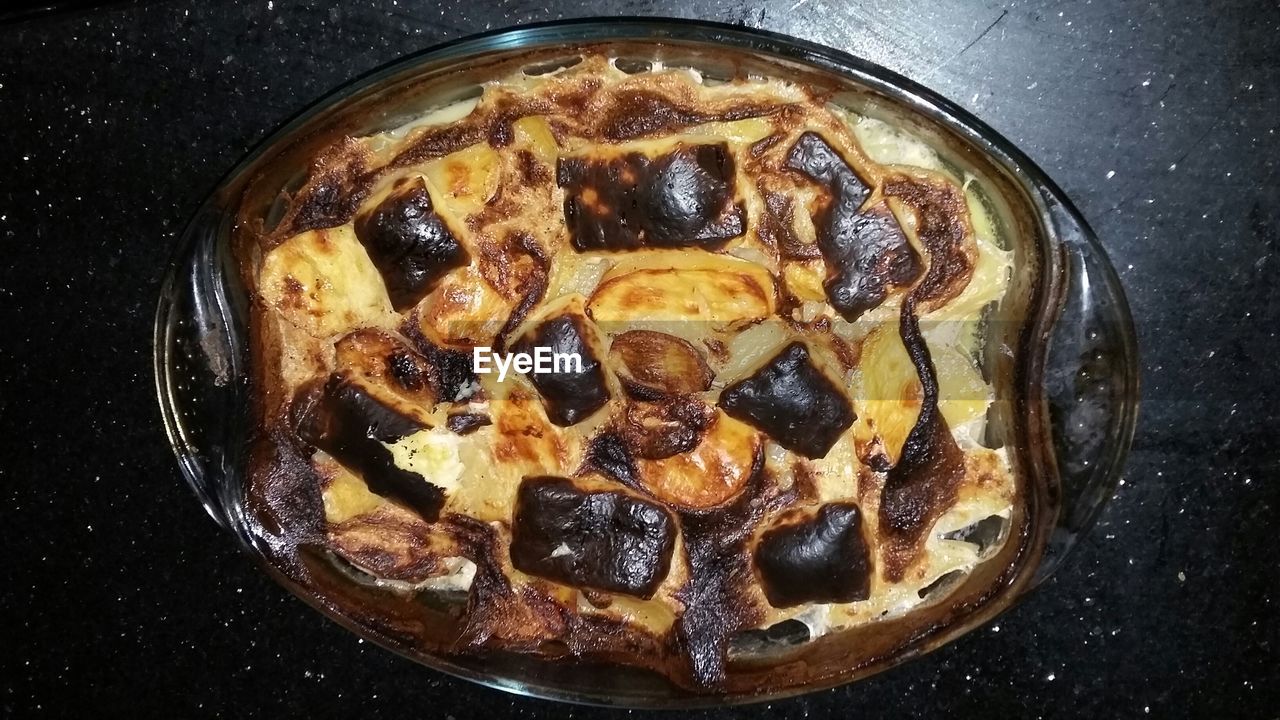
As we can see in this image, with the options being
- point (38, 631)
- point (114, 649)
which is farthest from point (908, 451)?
point (38, 631)

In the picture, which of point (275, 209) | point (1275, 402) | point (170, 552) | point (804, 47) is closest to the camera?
point (804, 47)

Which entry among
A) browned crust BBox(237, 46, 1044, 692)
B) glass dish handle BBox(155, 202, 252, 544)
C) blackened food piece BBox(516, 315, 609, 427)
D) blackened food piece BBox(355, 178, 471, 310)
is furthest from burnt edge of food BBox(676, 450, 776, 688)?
glass dish handle BBox(155, 202, 252, 544)

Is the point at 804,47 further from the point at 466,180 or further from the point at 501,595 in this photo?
the point at 501,595

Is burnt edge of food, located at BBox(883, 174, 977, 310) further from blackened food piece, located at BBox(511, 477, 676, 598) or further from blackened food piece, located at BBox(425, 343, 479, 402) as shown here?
blackened food piece, located at BBox(425, 343, 479, 402)

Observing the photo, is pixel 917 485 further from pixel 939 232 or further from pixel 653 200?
pixel 653 200

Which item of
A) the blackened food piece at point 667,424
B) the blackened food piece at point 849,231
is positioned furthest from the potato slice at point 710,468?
the blackened food piece at point 849,231

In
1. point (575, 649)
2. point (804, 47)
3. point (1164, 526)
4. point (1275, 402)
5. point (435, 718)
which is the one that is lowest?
point (435, 718)
